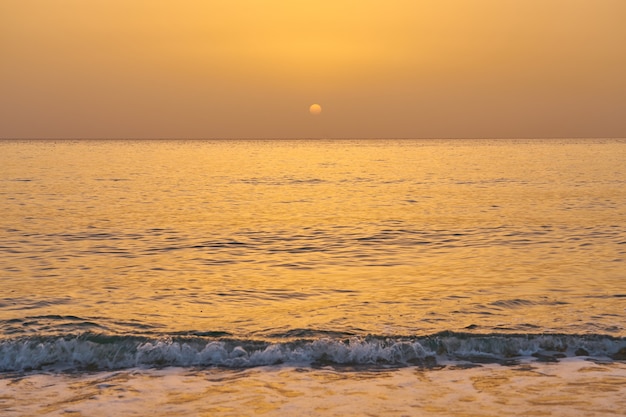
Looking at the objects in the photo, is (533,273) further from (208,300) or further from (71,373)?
(71,373)

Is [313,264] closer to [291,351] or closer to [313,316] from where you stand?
[313,316]

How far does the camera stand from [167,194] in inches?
1766

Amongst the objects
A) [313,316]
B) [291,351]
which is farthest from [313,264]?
[291,351]

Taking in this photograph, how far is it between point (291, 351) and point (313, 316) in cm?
225

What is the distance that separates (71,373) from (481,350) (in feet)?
22.0

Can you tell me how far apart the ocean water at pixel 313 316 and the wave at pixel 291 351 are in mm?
34

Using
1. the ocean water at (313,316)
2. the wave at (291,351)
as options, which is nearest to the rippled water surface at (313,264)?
the ocean water at (313,316)

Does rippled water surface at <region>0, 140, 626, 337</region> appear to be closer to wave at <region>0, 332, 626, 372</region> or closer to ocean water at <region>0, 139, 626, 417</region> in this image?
ocean water at <region>0, 139, 626, 417</region>

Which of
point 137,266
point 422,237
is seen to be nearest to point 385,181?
point 422,237

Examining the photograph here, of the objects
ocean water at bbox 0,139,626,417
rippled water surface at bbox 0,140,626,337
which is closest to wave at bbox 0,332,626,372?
ocean water at bbox 0,139,626,417

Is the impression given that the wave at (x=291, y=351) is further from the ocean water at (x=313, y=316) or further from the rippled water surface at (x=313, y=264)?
the rippled water surface at (x=313, y=264)

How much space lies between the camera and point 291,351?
40.0 feet

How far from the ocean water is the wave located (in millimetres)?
34

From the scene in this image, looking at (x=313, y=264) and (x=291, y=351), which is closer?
(x=291, y=351)
